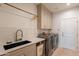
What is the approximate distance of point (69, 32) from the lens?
4.29 metres

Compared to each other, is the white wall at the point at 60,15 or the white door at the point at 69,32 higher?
the white wall at the point at 60,15

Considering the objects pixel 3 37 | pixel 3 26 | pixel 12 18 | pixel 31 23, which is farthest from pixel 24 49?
pixel 31 23

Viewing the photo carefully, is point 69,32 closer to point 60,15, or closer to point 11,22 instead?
point 60,15

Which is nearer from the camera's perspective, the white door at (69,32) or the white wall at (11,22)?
the white wall at (11,22)

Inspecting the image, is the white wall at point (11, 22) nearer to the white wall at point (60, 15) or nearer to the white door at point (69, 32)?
the white wall at point (60, 15)

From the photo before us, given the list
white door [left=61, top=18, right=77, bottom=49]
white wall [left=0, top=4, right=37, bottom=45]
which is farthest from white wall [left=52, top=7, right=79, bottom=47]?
white wall [left=0, top=4, right=37, bottom=45]

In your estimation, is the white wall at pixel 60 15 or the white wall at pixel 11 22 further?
the white wall at pixel 60 15

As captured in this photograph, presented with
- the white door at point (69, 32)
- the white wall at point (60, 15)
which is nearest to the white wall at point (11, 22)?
the white wall at point (60, 15)

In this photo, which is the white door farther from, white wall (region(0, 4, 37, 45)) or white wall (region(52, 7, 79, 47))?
white wall (region(0, 4, 37, 45))

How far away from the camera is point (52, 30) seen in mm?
4613

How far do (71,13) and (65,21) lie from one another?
51cm

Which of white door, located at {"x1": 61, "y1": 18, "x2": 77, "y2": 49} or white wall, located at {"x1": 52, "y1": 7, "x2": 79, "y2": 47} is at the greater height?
white wall, located at {"x1": 52, "y1": 7, "x2": 79, "y2": 47}

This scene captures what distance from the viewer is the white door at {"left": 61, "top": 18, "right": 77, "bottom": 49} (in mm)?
4105

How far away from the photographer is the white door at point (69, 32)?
4.11 meters
